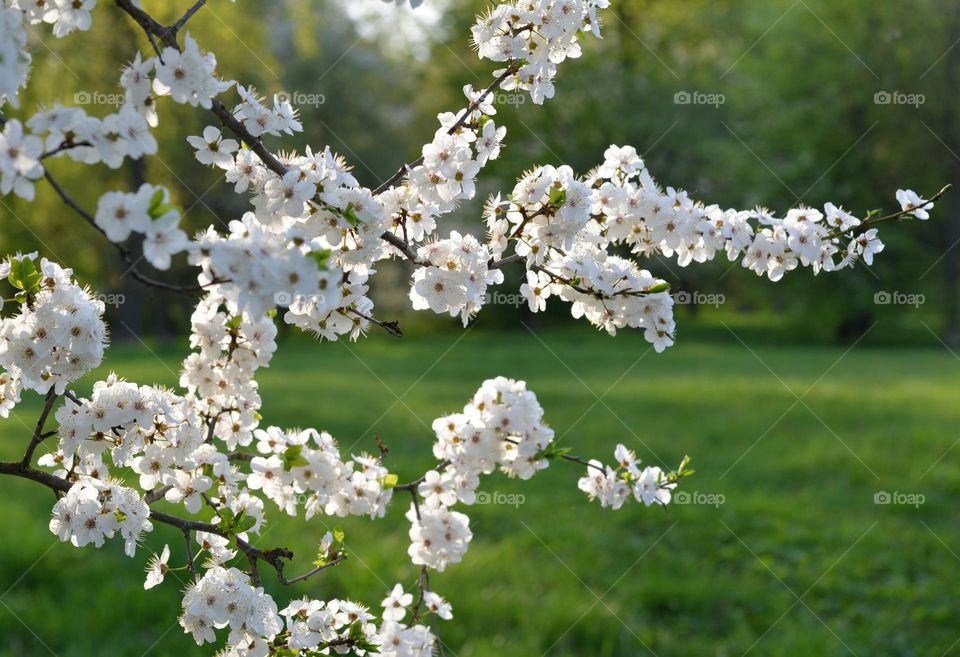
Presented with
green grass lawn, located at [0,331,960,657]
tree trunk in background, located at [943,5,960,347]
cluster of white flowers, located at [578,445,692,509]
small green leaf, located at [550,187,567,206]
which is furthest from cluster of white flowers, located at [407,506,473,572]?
tree trunk in background, located at [943,5,960,347]

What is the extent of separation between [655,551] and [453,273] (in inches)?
167

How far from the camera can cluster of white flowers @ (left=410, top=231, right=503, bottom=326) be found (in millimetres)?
2510

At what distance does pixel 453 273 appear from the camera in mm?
2506

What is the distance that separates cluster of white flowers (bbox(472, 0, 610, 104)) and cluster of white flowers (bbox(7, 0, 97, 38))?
3.63 ft

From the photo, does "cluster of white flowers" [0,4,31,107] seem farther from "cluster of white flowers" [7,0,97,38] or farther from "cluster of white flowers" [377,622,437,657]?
"cluster of white flowers" [377,622,437,657]

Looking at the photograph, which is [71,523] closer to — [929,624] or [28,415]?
[929,624]

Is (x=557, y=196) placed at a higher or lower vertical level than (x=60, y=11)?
higher

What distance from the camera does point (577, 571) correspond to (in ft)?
19.2

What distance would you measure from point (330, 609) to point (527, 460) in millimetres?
788

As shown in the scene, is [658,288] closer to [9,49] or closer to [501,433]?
[501,433]

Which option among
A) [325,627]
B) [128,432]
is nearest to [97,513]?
[128,432]

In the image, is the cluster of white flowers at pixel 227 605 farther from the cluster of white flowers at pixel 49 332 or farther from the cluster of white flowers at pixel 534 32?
the cluster of white flowers at pixel 534 32

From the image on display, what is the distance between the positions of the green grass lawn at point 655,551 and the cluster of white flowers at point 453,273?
112 inches

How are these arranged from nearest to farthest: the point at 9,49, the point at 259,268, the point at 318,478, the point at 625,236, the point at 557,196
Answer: the point at 9,49 < the point at 259,268 < the point at 557,196 < the point at 625,236 < the point at 318,478
